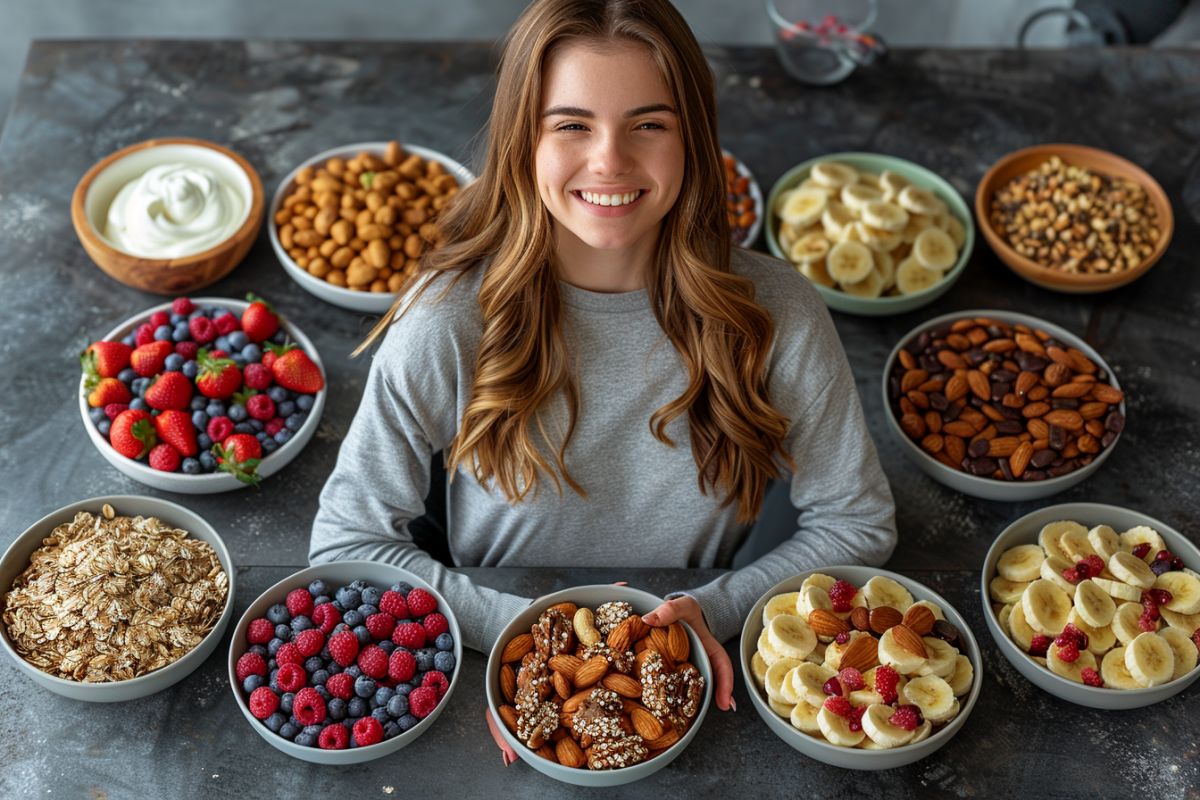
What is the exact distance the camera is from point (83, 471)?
A: 2.04 m

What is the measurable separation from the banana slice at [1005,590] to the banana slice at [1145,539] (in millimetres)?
170

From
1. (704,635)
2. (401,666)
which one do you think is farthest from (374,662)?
(704,635)

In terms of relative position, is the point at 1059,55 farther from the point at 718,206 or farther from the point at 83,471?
the point at 83,471

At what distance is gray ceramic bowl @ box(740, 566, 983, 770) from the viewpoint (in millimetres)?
1552

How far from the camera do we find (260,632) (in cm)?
163

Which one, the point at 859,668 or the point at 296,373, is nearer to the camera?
the point at 859,668

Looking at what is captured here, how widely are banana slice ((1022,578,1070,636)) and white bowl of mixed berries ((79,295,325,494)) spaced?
Answer: 3.87 feet

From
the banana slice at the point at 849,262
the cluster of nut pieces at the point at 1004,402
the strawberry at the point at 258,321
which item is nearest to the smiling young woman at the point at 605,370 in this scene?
the cluster of nut pieces at the point at 1004,402

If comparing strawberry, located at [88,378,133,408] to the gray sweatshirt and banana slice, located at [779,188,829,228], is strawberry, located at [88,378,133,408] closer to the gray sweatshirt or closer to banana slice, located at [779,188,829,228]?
the gray sweatshirt

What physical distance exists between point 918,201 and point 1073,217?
30cm

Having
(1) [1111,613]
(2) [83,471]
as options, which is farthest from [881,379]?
(2) [83,471]

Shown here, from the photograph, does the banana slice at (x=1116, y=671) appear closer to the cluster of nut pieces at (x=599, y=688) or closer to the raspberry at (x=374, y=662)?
the cluster of nut pieces at (x=599, y=688)

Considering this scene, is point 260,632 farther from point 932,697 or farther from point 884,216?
point 884,216

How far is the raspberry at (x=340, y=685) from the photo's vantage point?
1.58 meters
